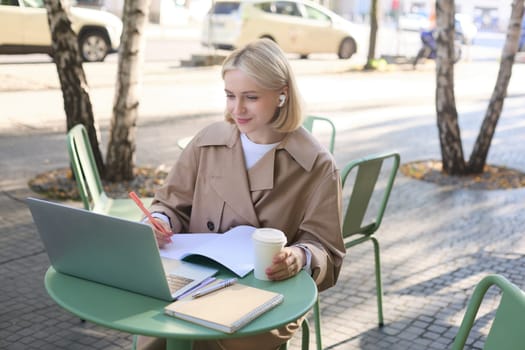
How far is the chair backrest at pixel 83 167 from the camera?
391 centimetres

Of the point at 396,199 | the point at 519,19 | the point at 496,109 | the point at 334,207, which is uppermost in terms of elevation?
the point at 519,19

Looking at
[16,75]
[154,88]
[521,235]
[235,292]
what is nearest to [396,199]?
[521,235]

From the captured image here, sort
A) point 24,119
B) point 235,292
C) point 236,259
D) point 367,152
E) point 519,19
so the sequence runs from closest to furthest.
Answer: point 235,292 < point 236,259 < point 519,19 < point 367,152 < point 24,119

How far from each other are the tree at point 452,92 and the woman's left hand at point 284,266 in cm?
589

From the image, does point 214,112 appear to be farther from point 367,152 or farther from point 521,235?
point 521,235

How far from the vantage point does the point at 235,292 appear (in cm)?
223

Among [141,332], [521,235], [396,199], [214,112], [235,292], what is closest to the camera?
[141,332]

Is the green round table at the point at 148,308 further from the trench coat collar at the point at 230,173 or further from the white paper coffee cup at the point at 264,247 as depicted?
the trench coat collar at the point at 230,173

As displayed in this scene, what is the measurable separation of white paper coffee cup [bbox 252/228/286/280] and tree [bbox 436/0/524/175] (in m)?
6.00

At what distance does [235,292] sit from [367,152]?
23.1 ft

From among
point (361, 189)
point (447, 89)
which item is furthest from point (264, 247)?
point (447, 89)

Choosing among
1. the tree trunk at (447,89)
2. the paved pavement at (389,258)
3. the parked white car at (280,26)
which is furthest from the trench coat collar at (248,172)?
the parked white car at (280,26)

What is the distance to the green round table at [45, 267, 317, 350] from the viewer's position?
1993mm

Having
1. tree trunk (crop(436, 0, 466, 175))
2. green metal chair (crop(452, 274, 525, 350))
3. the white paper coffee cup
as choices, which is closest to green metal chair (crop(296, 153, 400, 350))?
the white paper coffee cup
